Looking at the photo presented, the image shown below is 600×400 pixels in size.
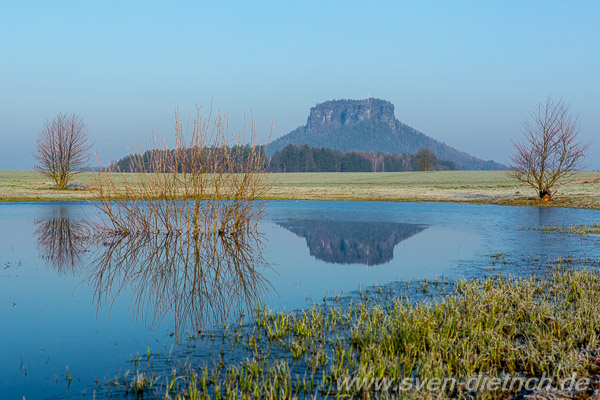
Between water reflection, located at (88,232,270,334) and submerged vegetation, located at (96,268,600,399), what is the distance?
112 centimetres

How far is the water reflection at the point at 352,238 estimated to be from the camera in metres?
15.3

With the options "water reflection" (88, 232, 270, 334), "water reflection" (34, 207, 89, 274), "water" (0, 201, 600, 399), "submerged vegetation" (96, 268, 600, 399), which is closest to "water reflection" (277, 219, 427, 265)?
"water" (0, 201, 600, 399)

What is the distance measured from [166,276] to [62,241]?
7.95m

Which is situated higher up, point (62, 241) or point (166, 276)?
point (62, 241)

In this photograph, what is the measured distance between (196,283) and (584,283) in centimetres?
824

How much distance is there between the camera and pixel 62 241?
18.0 meters

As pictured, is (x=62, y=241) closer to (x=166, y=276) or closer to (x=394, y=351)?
(x=166, y=276)

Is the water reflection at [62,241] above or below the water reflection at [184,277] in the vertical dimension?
above

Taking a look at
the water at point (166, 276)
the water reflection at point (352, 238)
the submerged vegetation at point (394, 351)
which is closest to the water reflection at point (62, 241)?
the water at point (166, 276)

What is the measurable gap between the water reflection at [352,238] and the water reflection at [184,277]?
2.29 m

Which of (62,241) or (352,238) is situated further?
(352,238)

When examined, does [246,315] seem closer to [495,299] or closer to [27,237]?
[495,299]

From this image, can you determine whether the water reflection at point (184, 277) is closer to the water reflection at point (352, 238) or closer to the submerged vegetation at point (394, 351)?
the submerged vegetation at point (394, 351)

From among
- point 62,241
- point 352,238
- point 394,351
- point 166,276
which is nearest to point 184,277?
point 166,276
